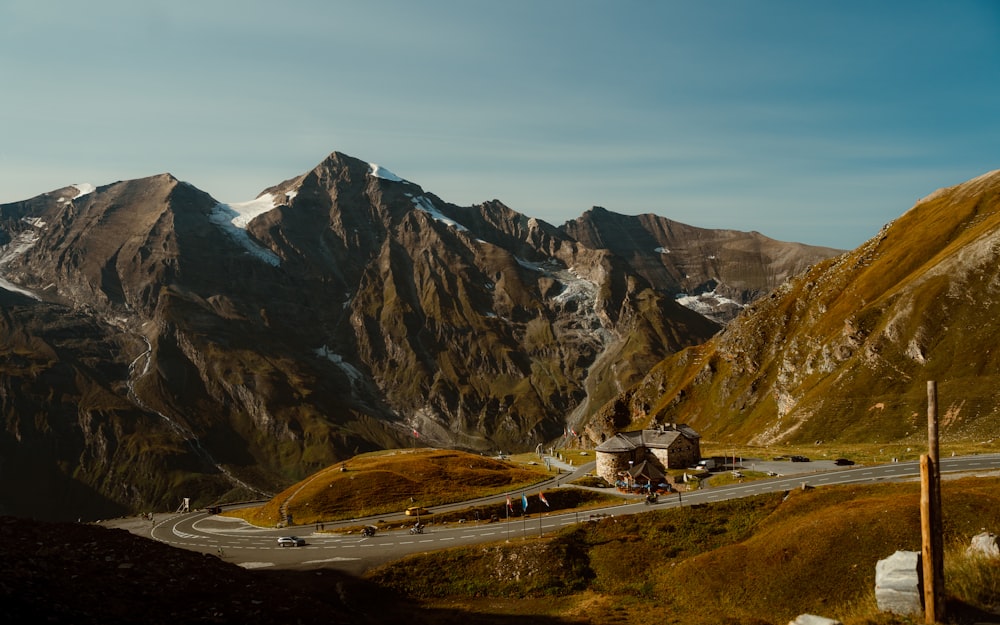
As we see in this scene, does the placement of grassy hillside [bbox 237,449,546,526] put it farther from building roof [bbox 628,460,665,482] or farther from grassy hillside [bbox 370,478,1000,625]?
grassy hillside [bbox 370,478,1000,625]

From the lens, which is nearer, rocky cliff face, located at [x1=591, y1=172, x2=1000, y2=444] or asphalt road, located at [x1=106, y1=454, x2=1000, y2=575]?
asphalt road, located at [x1=106, y1=454, x2=1000, y2=575]

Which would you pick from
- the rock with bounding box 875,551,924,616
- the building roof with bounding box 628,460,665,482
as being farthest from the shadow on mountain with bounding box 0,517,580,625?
the building roof with bounding box 628,460,665,482

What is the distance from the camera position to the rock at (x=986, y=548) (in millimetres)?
26625

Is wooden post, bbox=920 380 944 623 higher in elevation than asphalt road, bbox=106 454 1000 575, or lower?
higher

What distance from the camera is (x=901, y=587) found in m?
23.9

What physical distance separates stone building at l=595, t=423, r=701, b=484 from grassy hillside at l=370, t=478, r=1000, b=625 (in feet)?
122

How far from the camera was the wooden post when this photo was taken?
22.7 metres

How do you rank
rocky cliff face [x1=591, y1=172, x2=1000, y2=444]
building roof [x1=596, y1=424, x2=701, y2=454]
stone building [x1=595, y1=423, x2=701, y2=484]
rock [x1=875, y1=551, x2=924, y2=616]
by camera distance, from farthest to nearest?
rocky cliff face [x1=591, y1=172, x2=1000, y2=444] < building roof [x1=596, y1=424, x2=701, y2=454] < stone building [x1=595, y1=423, x2=701, y2=484] < rock [x1=875, y1=551, x2=924, y2=616]

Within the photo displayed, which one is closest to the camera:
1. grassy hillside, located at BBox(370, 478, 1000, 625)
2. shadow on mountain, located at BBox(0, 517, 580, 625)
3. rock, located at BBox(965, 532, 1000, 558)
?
rock, located at BBox(965, 532, 1000, 558)

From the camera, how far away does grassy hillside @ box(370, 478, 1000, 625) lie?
44.7m

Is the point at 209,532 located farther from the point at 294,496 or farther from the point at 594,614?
the point at 594,614

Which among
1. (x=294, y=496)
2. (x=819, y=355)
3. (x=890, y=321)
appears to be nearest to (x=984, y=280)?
(x=890, y=321)

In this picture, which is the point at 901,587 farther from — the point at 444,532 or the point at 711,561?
the point at 444,532

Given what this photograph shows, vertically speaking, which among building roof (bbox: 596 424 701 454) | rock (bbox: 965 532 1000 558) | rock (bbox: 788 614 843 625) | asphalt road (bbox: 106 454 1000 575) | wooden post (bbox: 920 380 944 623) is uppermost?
wooden post (bbox: 920 380 944 623)
